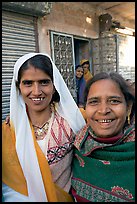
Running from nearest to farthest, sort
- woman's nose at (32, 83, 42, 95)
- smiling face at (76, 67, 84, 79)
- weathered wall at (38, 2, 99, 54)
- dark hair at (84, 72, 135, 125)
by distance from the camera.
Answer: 1. dark hair at (84, 72, 135, 125)
2. woman's nose at (32, 83, 42, 95)
3. weathered wall at (38, 2, 99, 54)
4. smiling face at (76, 67, 84, 79)

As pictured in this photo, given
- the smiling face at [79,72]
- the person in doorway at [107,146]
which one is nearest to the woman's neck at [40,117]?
the person in doorway at [107,146]

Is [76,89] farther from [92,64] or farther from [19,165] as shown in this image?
[19,165]

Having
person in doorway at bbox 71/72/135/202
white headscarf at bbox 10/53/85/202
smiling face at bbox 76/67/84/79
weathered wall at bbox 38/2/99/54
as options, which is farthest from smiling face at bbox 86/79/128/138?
smiling face at bbox 76/67/84/79

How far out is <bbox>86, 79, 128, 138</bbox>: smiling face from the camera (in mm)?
1226

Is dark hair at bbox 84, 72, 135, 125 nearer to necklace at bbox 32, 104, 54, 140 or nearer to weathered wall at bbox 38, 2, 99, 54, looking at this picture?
necklace at bbox 32, 104, 54, 140

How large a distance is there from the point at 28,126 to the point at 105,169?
1.89 ft

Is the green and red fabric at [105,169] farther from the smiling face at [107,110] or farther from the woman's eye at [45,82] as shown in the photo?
the woman's eye at [45,82]

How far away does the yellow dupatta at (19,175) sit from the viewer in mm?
1375

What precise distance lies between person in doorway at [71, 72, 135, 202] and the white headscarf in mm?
201

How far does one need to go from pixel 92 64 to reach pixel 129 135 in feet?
15.4

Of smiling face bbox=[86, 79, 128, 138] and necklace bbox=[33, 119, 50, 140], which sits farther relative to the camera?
necklace bbox=[33, 119, 50, 140]

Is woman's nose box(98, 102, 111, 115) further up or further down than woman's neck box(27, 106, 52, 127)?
further up

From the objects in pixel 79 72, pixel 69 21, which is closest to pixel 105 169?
pixel 79 72

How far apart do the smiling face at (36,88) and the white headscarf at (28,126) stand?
0.08m
